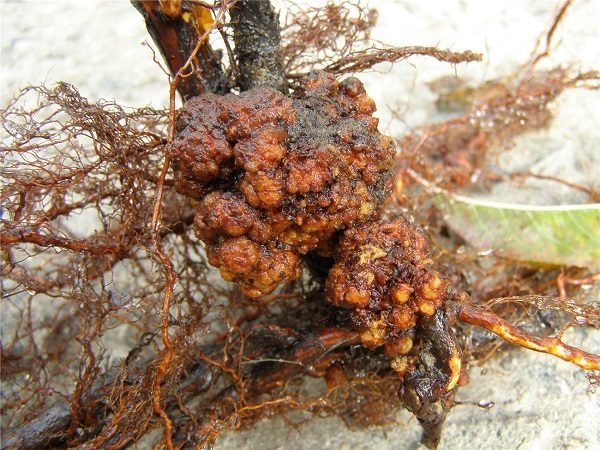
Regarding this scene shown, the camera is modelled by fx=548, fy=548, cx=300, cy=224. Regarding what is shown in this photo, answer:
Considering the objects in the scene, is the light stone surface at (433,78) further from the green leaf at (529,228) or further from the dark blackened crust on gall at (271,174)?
the dark blackened crust on gall at (271,174)

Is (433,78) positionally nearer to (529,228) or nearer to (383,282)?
(529,228)

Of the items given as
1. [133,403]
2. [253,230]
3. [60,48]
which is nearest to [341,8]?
[253,230]

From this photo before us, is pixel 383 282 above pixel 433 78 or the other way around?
the other way around

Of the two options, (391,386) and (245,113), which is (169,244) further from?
(391,386)

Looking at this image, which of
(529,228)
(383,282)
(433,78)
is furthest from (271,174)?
(433,78)

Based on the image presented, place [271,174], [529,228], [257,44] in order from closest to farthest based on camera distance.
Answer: [271,174] < [257,44] < [529,228]

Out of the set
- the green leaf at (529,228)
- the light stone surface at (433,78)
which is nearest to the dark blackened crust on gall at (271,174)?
the light stone surface at (433,78)
